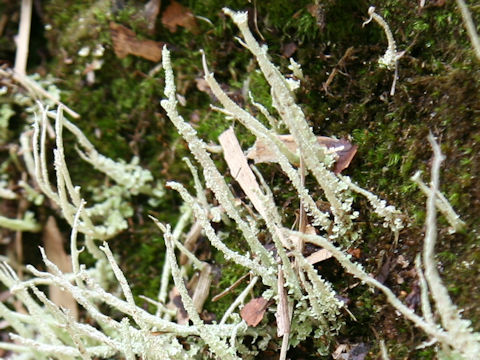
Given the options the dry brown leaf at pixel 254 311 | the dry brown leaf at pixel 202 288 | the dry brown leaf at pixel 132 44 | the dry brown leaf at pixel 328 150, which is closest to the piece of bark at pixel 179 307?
the dry brown leaf at pixel 202 288

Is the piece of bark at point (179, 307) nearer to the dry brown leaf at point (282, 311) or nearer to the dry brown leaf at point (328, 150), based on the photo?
the dry brown leaf at point (282, 311)

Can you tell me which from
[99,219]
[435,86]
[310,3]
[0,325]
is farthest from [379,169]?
[0,325]

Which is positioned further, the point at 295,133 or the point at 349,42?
the point at 349,42

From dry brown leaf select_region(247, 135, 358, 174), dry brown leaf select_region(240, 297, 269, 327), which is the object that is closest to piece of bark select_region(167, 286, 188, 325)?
dry brown leaf select_region(240, 297, 269, 327)

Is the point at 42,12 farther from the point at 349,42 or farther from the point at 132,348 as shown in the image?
the point at 132,348

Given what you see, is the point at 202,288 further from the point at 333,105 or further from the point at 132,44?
the point at 132,44

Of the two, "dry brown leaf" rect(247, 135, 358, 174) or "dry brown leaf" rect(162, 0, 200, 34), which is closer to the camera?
"dry brown leaf" rect(247, 135, 358, 174)

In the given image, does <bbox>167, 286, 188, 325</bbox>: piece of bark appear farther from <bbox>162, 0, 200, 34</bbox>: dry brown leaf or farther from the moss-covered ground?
<bbox>162, 0, 200, 34</bbox>: dry brown leaf

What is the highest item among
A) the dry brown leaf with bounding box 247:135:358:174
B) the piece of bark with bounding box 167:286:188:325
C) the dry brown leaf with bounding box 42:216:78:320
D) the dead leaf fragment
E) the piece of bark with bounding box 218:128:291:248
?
the dead leaf fragment
